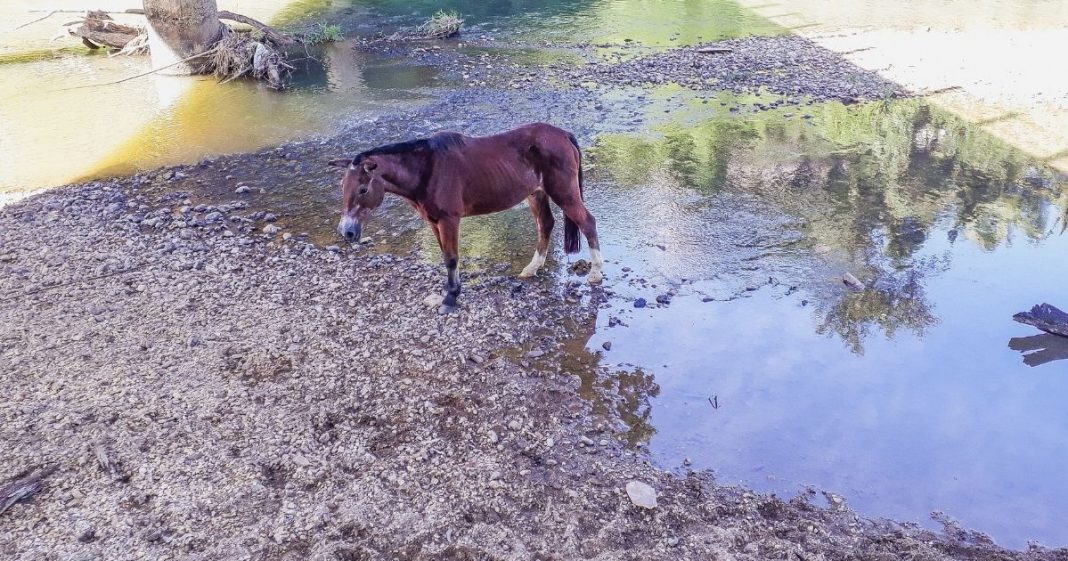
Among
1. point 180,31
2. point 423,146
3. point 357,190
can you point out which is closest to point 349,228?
point 357,190

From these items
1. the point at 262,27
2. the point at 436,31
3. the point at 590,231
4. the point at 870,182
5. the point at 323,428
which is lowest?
the point at 870,182

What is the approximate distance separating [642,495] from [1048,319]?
3.94 m

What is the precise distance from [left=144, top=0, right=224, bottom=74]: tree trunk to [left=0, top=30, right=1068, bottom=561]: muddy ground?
24.0ft

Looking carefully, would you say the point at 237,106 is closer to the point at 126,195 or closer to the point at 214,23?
the point at 214,23

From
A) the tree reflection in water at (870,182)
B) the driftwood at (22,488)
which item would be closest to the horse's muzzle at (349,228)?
the driftwood at (22,488)

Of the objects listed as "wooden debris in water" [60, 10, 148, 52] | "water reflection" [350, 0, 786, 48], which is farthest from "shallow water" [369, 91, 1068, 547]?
"wooden debris in water" [60, 10, 148, 52]

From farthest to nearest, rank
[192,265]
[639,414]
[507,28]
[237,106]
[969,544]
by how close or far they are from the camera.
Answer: [507,28] < [237,106] < [192,265] < [639,414] < [969,544]

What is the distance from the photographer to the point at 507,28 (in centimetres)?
1742

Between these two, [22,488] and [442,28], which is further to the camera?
[442,28]

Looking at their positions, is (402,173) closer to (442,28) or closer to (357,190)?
(357,190)

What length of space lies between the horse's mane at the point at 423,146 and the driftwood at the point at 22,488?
9.31ft

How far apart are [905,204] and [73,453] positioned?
8188mm

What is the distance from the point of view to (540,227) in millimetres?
6996

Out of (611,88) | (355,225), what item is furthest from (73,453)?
(611,88)
